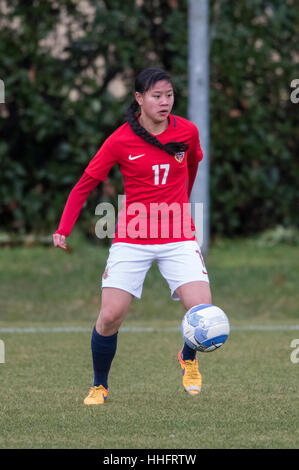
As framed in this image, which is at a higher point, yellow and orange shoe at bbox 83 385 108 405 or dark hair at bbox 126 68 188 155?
dark hair at bbox 126 68 188 155

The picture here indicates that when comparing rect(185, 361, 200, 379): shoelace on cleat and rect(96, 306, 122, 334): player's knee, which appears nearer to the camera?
rect(96, 306, 122, 334): player's knee

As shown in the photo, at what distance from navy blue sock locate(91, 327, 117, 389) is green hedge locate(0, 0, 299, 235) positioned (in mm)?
6475

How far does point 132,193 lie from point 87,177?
0.96ft

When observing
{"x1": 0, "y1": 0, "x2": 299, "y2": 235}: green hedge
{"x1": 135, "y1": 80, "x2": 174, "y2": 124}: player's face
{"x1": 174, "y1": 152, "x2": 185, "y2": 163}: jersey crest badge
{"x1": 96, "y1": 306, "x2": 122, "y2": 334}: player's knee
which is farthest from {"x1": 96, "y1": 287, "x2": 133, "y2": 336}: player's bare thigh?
{"x1": 0, "y1": 0, "x2": 299, "y2": 235}: green hedge

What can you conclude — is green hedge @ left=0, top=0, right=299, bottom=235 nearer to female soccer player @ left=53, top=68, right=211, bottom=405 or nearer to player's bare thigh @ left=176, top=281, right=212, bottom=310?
female soccer player @ left=53, top=68, right=211, bottom=405

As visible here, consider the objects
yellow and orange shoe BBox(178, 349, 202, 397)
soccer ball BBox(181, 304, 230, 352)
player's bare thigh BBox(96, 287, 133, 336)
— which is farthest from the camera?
yellow and orange shoe BBox(178, 349, 202, 397)

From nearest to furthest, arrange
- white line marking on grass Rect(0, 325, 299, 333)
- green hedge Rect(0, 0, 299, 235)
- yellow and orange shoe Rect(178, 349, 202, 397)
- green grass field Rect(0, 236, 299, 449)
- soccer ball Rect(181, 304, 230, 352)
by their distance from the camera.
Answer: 1. green grass field Rect(0, 236, 299, 449)
2. soccer ball Rect(181, 304, 230, 352)
3. yellow and orange shoe Rect(178, 349, 202, 397)
4. white line marking on grass Rect(0, 325, 299, 333)
5. green hedge Rect(0, 0, 299, 235)

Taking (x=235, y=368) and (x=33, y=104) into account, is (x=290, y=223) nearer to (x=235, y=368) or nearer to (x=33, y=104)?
(x=33, y=104)

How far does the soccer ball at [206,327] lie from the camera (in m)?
5.15

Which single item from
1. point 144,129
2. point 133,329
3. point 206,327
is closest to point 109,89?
point 133,329

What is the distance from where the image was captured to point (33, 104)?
457 inches

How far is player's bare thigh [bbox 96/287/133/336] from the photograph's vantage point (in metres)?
5.37

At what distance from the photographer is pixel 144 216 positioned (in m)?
5.49

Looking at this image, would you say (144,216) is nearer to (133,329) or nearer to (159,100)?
(159,100)
